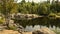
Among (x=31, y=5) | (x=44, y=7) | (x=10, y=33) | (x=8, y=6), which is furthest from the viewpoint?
(x=31, y=5)

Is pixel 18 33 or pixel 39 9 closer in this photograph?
Answer: pixel 18 33

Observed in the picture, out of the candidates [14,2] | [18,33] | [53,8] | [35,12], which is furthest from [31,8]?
[18,33]

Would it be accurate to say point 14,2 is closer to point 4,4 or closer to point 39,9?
point 4,4

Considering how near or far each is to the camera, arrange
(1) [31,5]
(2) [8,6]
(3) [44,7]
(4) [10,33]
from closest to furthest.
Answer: (4) [10,33] → (2) [8,6] → (3) [44,7] → (1) [31,5]

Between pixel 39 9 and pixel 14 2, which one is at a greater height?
pixel 14 2

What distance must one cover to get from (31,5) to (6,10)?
179 feet

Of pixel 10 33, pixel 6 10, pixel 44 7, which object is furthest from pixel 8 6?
pixel 44 7

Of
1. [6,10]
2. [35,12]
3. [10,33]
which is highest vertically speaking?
[6,10]

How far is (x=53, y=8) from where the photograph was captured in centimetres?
8738

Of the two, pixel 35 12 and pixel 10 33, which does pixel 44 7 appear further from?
pixel 10 33

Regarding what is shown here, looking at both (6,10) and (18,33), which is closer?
(18,33)

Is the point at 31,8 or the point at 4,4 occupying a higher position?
the point at 4,4

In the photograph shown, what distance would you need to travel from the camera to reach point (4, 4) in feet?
119

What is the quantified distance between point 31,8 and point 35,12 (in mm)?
2701
